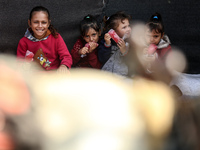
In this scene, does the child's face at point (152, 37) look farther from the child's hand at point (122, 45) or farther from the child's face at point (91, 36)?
the child's face at point (91, 36)

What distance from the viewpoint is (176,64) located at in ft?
6.95

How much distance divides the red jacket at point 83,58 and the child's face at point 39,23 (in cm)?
30

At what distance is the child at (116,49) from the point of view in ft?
6.83

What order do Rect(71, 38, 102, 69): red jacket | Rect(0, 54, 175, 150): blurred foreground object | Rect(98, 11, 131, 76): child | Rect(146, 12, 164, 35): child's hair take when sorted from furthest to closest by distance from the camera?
Rect(71, 38, 102, 69): red jacket, Rect(98, 11, 131, 76): child, Rect(146, 12, 164, 35): child's hair, Rect(0, 54, 175, 150): blurred foreground object

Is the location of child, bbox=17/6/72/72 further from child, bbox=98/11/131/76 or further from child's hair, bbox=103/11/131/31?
child's hair, bbox=103/11/131/31

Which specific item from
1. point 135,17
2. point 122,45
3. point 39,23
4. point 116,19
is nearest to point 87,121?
point 122,45

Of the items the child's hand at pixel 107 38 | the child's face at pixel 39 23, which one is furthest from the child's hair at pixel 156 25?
the child's face at pixel 39 23

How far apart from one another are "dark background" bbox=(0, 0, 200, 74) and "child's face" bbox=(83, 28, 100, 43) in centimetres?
23

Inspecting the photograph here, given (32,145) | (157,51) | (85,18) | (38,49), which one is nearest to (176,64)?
(157,51)

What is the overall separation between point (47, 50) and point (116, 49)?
0.50m

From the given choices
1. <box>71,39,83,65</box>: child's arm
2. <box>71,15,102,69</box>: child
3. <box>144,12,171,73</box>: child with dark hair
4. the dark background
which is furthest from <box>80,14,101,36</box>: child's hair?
<box>144,12,171,73</box>: child with dark hair

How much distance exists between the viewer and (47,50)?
6.81 ft

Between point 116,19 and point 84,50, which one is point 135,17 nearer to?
point 116,19

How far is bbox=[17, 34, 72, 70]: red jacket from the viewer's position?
6.72ft
